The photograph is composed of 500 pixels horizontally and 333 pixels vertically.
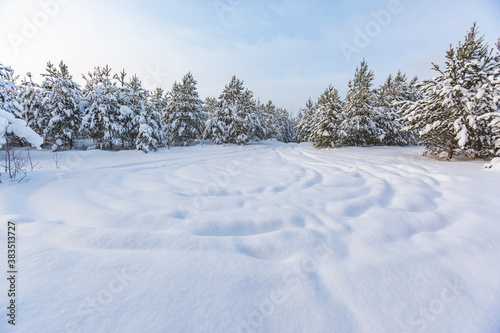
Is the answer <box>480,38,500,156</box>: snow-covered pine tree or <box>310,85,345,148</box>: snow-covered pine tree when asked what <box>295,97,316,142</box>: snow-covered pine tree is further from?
<box>480,38,500,156</box>: snow-covered pine tree

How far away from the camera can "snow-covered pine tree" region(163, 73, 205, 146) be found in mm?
18766

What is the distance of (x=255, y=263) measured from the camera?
69.1 inches

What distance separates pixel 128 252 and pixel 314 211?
2.42 meters

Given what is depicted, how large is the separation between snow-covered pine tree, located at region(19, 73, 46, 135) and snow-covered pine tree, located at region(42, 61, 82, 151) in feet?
0.94

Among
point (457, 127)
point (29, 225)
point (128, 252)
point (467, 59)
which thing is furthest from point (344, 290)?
point (467, 59)

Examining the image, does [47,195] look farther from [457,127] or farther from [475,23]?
[475,23]

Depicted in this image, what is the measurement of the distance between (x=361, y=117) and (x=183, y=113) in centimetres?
1586

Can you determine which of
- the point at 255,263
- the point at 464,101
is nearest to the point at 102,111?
the point at 255,263

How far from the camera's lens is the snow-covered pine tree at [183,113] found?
61.6 feet

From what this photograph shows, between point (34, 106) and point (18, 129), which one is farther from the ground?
point (34, 106)

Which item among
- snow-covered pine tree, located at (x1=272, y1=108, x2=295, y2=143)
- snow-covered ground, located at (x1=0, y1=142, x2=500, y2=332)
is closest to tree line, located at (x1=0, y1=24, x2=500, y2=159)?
snow-covered ground, located at (x1=0, y1=142, x2=500, y2=332)

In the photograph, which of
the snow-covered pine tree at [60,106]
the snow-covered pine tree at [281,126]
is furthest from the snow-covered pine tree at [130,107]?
the snow-covered pine tree at [281,126]

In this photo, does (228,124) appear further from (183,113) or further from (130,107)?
(130,107)

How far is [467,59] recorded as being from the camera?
6602 mm
